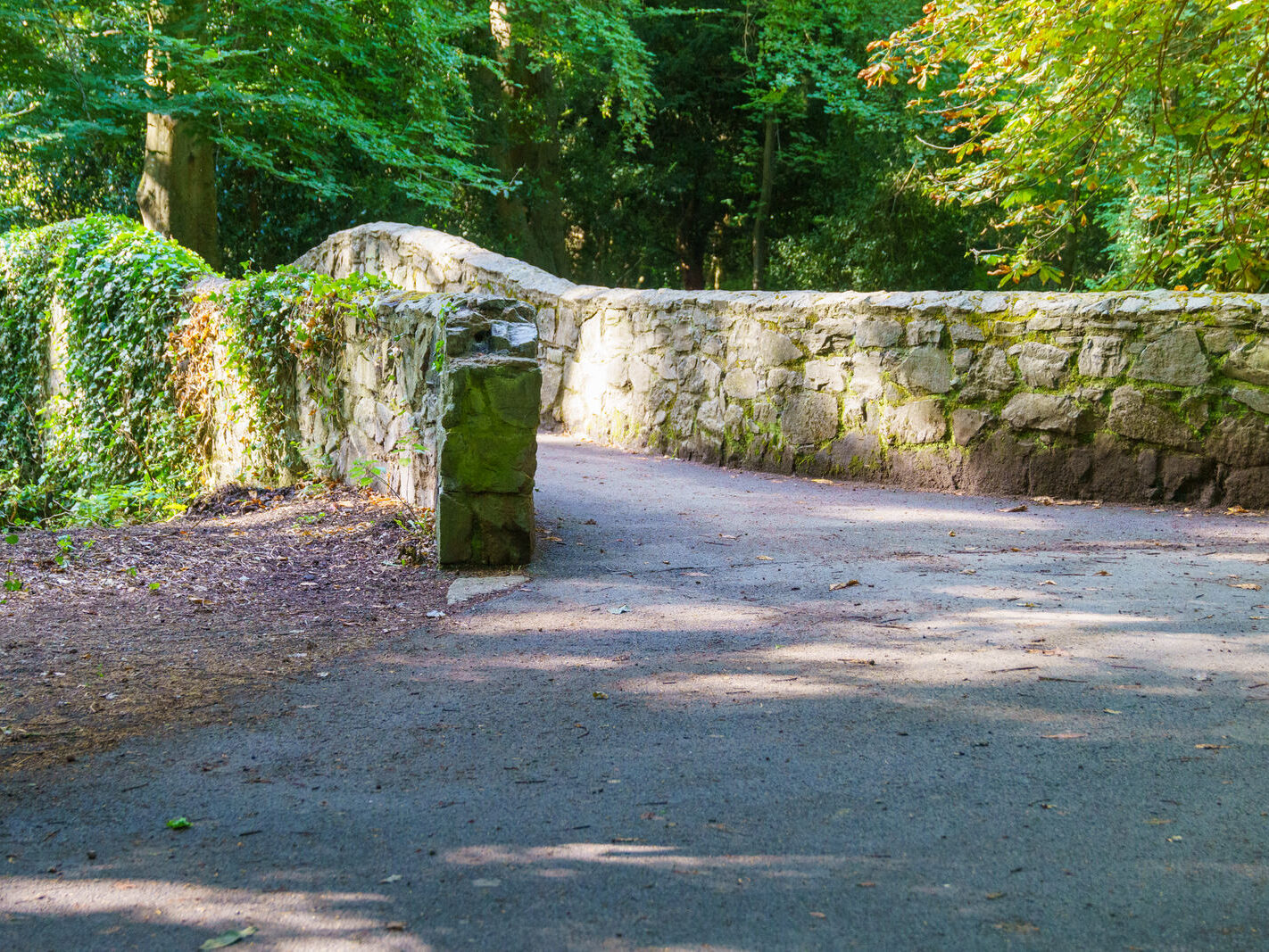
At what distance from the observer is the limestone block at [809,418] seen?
7.54 m

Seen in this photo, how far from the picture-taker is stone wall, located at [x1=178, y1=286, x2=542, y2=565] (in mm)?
4926

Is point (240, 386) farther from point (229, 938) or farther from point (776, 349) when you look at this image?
point (229, 938)

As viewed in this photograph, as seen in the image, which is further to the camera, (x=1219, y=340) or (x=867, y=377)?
(x=867, y=377)

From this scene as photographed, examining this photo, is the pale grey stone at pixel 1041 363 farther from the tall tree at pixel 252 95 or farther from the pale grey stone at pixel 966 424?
the tall tree at pixel 252 95

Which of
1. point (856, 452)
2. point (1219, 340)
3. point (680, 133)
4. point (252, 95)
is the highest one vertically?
point (680, 133)

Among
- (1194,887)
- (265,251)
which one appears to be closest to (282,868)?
(1194,887)

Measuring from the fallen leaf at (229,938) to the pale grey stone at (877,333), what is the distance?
19.5ft

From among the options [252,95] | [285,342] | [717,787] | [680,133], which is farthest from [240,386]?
[680,133]

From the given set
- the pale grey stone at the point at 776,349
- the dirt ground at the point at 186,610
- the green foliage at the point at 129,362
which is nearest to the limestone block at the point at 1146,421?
the pale grey stone at the point at 776,349

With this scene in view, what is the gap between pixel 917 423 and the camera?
7.16 m

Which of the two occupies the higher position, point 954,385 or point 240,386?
point 954,385

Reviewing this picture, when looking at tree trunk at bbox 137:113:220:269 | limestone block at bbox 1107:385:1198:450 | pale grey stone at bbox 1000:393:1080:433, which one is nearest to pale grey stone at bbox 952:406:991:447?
pale grey stone at bbox 1000:393:1080:433

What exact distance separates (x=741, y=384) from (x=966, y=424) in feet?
5.68

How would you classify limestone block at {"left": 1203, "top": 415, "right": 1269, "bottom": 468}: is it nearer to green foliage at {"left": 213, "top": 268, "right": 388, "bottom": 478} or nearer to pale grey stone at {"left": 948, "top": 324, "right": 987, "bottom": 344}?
pale grey stone at {"left": 948, "top": 324, "right": 987, "bottom": 344}
